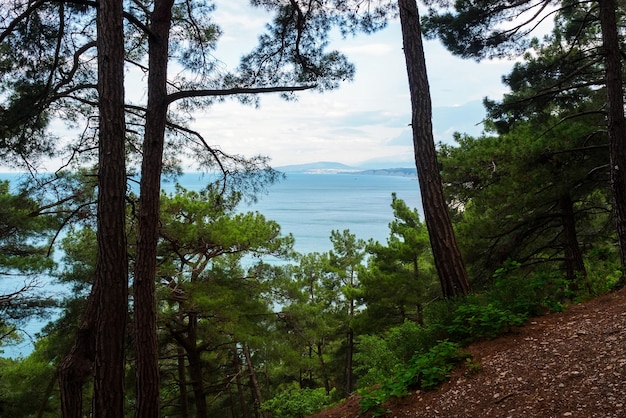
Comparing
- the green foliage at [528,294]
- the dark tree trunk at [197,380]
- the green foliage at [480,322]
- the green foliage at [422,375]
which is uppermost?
the green foliage at [528,294]

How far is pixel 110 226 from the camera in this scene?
10.8 feet

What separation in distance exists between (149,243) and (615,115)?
5.49 meters

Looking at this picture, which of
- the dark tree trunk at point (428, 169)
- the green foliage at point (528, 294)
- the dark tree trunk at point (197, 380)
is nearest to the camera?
the green foliage at point (528, 294)

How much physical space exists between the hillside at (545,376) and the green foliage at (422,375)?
0.25 ft

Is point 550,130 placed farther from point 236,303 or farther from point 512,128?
point 236,303

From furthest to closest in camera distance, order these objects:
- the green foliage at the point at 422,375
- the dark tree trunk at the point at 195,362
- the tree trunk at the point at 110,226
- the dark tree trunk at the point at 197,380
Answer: the dark tree trunk at the point at 197,380, the dark tree trunk at the point at 195,362, the tree trunk at the point at 110,226, the green foliage at the point at 422,375

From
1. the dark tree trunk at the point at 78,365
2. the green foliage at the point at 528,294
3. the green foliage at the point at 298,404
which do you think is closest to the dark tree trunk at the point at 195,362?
the green foliage at the point at 298,404

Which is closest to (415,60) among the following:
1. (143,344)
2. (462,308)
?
(462,308)

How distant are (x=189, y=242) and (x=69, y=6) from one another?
4858 millimetres

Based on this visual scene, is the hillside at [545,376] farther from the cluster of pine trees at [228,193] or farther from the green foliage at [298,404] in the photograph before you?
the green foliage at [298,404]

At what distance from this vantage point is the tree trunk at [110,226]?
3281mm

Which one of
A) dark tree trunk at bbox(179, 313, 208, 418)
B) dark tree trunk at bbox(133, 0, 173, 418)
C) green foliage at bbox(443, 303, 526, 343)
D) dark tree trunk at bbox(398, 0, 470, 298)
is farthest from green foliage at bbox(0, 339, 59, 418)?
green foliage at bbox(443, 303, 526, 343)

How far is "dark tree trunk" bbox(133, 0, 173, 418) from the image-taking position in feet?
13.0

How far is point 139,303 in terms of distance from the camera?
13.1 feet
